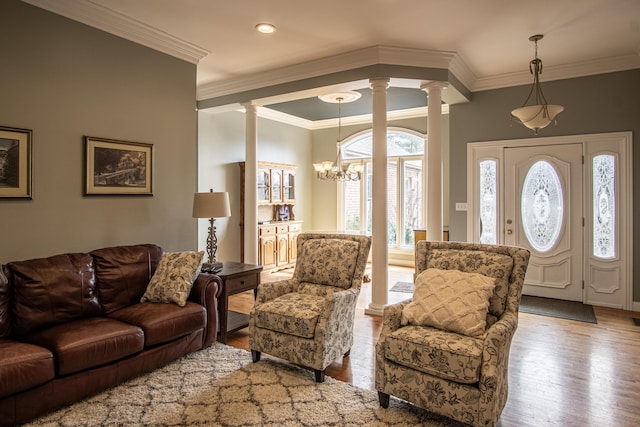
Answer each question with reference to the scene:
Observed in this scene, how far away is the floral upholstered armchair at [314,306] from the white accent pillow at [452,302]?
58 centimetres

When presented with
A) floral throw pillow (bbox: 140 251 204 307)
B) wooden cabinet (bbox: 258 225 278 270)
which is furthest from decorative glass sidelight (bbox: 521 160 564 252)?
floral throw pillow (bbox: 140 251 204 307)

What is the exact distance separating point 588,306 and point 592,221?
3.35 ft

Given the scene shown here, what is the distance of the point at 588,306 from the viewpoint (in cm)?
473

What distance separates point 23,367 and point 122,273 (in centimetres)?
108

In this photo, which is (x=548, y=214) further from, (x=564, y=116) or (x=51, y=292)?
(x=51, y=292)

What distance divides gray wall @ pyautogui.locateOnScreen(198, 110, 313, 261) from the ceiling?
1.24 metres

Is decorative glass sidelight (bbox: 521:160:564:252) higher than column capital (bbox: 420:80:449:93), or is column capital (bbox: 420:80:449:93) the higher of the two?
column capital (bbox: 420:80:449:93)

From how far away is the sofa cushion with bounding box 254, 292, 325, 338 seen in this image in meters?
2.78

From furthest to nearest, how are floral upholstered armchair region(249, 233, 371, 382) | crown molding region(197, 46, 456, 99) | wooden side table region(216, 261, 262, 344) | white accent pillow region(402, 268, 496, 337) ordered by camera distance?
1. crown molding region(197, 46, 456, 99)
2. wooden side table region(216, 261, 262, 344)
3. floral upholstered armchair region(249, 233, 371, 382)
4. white accent pillow region(402, 268, 496, 337)

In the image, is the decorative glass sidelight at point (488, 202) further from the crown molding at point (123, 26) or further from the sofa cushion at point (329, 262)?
the crown molding at point (123, 26)

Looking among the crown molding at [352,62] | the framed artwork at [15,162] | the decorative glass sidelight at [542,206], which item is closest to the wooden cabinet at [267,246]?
the crown molding at [352,62]

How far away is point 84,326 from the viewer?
2.64 meters

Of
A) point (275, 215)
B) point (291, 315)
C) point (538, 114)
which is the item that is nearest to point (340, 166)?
point (275, 215)

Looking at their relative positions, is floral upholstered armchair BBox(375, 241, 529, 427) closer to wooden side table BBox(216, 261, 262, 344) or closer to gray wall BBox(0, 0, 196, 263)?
wooden side table BBox(216, 261, 262, 344)
